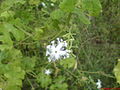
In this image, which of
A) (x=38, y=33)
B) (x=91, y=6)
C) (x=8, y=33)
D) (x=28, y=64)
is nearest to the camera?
(x=91, y=6)

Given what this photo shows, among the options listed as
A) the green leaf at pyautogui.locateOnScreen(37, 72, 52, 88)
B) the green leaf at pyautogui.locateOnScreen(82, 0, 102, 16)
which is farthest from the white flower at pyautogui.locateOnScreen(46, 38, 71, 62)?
the green leaf at pyautogui.locateOnScreen(82, 0, 102, 16)

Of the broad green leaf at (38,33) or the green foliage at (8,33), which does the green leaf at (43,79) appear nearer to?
the broad green leaf at (38,33)

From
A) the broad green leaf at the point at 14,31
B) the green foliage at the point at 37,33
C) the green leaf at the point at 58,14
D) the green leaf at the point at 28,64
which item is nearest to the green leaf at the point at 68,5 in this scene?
the green foliage at the point at 37,33

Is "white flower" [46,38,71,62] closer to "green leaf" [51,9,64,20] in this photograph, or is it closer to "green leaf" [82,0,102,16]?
"green leaf" [51,9,64,20]

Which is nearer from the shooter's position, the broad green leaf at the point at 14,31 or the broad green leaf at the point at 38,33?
the broad green leaf at the point at 14,31

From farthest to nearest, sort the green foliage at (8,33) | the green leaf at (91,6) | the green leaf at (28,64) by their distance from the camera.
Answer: the green leaf at (28,64) → the green foliage at (8,33) → the green leaf at (91,6)

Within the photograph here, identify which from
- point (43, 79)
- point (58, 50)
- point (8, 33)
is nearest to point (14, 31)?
point (8, 33)

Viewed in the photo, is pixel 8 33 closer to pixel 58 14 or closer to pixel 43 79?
pixel 58 14

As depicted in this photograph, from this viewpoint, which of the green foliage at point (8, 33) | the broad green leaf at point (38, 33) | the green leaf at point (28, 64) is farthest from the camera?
the green leaf at point (28, 64)

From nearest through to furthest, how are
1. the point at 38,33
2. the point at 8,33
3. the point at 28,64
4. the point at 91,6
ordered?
1. the point at 91,6
2. the point at 8,33
3. the point at 38,33
4. the point at 28,64

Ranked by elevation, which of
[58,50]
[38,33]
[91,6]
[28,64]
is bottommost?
[28,64]

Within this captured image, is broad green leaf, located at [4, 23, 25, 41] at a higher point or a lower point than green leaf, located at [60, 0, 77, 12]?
lower

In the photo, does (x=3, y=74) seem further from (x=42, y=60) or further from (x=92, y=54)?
(x=92, y=54)

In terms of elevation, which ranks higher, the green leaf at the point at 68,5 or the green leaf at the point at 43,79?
the green leaf at the point at 68,5
